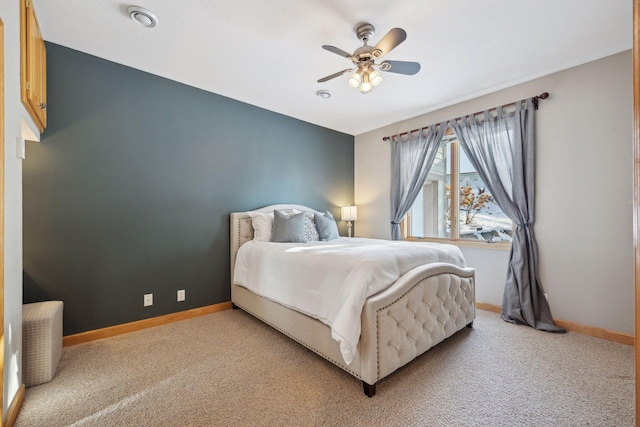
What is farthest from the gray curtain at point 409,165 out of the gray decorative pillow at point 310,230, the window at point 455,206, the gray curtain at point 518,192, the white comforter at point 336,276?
the white comforter at point 336,276

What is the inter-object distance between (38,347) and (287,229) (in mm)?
2127

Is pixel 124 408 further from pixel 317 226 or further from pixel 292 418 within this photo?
pixel 317 226

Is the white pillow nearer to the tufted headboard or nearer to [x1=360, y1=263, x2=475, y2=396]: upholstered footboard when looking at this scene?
the tufted headboard

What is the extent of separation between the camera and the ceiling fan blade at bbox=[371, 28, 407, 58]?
1786mm

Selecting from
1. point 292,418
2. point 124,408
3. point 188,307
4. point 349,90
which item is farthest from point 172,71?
point 292,418

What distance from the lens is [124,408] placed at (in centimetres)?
163

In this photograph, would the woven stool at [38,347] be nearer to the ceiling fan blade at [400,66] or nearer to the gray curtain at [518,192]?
the ceiling fan blade at [400,66]

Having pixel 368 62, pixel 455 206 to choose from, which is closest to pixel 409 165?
pixel 455 206

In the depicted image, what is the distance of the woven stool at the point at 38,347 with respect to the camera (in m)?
1.81

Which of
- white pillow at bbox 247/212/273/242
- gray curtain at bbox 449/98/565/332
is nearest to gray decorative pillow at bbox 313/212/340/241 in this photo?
white pillow at bbox 247/212/273/242

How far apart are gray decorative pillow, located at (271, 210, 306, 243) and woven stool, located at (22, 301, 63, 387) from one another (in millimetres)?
1918

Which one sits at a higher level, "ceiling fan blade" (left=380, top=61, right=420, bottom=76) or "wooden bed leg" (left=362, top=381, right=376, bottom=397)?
"ceiling fan blade" (left=380, top=61, right=420, bottom=76)

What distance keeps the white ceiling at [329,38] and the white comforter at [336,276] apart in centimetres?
179

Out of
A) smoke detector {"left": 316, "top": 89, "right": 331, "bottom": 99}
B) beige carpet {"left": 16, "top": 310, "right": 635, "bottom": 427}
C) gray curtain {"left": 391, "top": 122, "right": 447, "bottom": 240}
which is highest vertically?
smoke detector {"left": 316, "top": 89, "right": 331, "bottom": 99}
